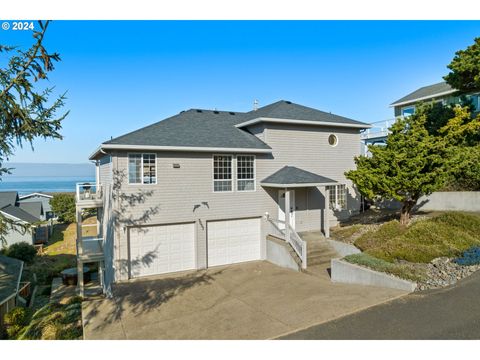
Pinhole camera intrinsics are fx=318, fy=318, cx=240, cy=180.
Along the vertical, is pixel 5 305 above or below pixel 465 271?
below

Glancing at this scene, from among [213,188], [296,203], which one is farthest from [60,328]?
Answer: [296,203]

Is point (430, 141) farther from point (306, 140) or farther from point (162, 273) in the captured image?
point (162, 273)

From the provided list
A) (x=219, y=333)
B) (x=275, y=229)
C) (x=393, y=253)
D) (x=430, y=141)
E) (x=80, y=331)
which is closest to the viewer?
(x=219, y=333)

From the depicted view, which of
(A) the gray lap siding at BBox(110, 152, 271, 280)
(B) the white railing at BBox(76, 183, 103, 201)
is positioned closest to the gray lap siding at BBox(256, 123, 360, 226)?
(A) the gray lap siding at BBox(110, 152, 271, 280)

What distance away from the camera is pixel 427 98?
3003 centimetres

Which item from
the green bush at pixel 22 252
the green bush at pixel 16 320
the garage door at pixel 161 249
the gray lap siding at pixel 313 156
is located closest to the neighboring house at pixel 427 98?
the gray lap siding at pixel 313 156

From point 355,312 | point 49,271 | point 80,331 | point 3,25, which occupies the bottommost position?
point 49,271

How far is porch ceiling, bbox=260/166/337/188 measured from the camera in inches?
571

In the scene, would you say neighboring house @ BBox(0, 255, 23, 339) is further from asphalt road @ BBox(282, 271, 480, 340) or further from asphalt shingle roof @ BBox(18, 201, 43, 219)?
asphalt shingle roof @ BBox(18, 201, 43, 219)

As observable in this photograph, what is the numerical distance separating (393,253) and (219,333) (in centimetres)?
687

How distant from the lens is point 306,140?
671 inches

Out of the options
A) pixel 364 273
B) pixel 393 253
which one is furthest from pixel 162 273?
pixel 393 253

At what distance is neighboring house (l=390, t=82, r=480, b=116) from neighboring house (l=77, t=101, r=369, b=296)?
52.1 feet

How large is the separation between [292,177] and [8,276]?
49.0ft
